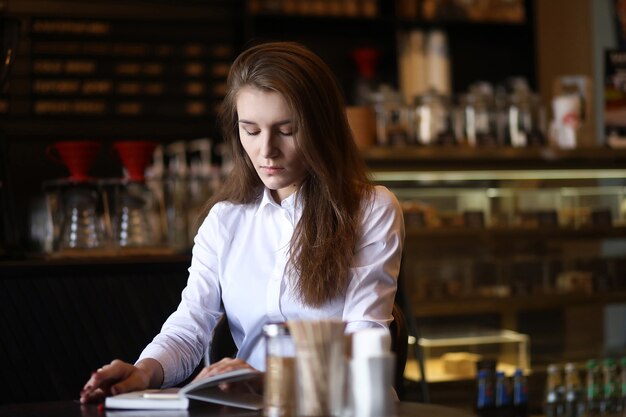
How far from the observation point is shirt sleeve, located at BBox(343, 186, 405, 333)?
1.94m

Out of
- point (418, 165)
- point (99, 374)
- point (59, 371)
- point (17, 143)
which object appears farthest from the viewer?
point (17, 143)

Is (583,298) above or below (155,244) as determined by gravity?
below

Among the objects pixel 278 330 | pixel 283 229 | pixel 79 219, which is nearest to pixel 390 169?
pixel 79 219

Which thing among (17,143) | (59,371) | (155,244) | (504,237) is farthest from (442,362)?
(17,143)

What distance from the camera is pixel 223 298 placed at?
7.00 feet

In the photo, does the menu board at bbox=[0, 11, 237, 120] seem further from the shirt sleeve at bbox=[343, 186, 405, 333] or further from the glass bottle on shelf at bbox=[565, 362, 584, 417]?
the shirt sleeve at bbox=[343, 186, 405, 333]

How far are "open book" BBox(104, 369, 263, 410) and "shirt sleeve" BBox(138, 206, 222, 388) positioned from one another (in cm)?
31

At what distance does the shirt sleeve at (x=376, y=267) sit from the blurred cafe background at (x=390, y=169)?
47cm

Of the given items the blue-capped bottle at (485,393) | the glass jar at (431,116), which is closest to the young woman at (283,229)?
the blue-capped bottle at (485,393)

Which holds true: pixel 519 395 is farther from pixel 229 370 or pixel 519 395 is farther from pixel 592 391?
pixel 229 370

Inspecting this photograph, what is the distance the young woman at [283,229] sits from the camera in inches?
75.0

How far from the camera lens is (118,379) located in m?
1.72

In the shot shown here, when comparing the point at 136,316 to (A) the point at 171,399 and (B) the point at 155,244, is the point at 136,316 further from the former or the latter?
(A) the point at 171,399

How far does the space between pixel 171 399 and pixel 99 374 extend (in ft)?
0.59
